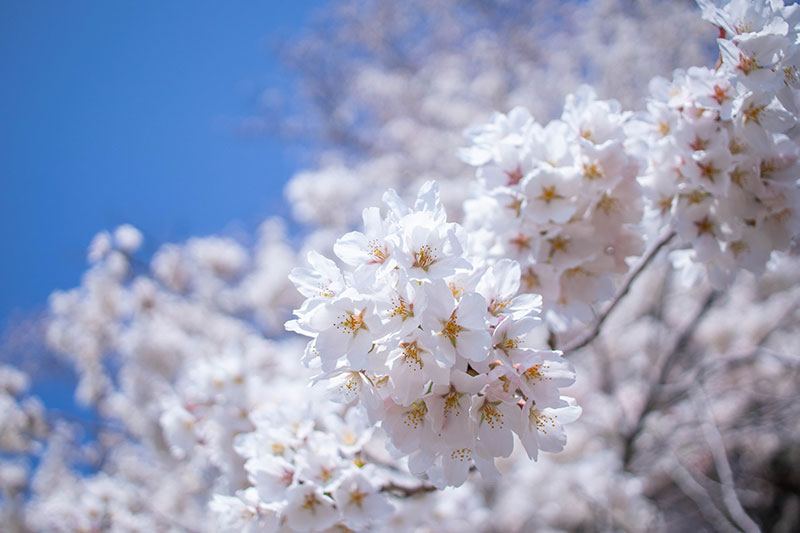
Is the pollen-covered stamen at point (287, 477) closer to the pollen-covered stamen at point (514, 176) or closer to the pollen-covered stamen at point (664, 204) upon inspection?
the pollen-covered stamen at point (514, 176)

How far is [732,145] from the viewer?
124 cm

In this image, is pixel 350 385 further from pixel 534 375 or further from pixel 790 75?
pixel 790 75

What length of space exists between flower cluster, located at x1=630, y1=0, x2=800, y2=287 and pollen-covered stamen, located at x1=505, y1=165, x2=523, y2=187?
361 mm

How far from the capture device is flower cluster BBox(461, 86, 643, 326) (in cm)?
121

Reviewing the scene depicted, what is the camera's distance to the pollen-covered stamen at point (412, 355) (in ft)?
2.81

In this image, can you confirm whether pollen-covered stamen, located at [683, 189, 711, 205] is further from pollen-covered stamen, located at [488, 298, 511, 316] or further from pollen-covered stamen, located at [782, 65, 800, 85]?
pollen-covered stamen, located at [488, 298, 511, 316]

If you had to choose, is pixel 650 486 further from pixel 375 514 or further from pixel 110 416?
pixel 110 416

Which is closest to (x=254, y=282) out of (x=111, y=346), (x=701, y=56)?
(x=111, y=346)

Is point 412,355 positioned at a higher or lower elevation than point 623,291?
higher

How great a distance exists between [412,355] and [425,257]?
0.18 meters

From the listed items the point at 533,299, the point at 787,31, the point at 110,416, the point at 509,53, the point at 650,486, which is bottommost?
the point at 650,486

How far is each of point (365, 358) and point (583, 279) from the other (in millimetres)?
749

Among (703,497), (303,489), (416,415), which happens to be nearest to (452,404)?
(416,415)

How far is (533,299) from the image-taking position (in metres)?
0.95
